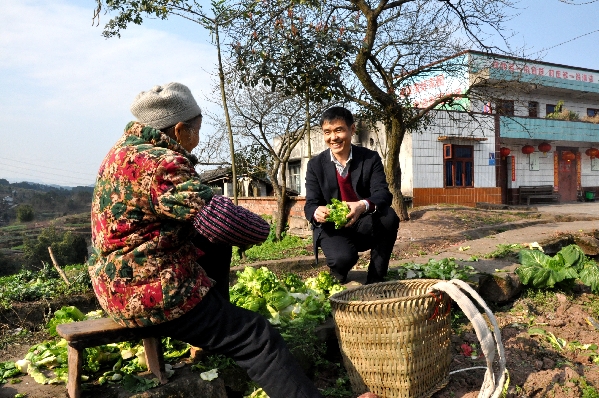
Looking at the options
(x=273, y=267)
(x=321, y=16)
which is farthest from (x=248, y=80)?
(x=273, y=267)

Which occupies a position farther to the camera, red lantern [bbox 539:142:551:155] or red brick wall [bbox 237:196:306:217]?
red lantern [bbox 539:142:551:155]

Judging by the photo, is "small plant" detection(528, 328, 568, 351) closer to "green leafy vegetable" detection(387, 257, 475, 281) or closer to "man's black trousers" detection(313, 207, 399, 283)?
"green leafy vegetable" detection(387, 257, 475, 281)

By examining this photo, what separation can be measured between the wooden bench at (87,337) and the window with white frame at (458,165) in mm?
16452

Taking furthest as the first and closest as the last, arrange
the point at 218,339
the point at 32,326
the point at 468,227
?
the point at 468,227 < the point at 32,326 < the point at 218,339

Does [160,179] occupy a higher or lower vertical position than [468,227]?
higher

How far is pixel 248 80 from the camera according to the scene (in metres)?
8.51

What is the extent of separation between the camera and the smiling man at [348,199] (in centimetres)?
379

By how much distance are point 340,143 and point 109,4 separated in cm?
532

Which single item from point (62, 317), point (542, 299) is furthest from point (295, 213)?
point (62, 317)

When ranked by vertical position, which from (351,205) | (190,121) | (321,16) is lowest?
(351,205)

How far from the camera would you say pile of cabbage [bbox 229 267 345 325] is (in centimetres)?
320

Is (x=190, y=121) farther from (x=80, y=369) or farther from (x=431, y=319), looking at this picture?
(x=431, y=319)

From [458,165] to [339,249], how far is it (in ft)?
51.1

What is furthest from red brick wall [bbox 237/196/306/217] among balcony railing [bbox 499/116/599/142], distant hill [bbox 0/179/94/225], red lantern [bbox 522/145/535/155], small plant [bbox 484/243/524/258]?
red lantern [bbox 522/145/535/155]
